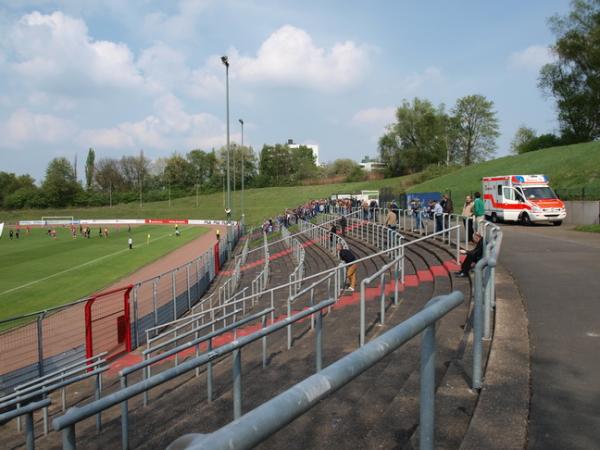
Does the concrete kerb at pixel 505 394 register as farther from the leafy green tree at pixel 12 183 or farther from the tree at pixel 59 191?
the leafy green tree at pixel 12 183

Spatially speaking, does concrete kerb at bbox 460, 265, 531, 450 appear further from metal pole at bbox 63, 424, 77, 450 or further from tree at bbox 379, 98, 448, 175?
tree at bbox 379, 98, 448, 175

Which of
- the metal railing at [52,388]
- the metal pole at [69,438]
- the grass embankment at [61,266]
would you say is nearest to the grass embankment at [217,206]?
the grass embankment at [61,266]

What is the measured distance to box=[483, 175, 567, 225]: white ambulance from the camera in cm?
2378

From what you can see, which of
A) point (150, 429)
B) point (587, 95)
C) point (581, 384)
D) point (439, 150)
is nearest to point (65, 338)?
point (150, 429)

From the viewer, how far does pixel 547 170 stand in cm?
4147

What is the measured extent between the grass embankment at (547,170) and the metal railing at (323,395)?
29.8 meters

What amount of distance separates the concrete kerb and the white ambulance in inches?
784

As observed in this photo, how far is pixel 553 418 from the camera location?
11.4 feet

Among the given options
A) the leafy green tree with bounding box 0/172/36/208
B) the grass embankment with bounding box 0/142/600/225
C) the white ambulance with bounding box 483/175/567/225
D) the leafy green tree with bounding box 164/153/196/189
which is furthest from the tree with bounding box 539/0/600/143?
the leafy green tree with bounding box 0/172/36/208

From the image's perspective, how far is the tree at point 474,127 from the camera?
85.1 m

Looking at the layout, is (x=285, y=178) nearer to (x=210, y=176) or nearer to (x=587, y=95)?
(x=210, y=176)

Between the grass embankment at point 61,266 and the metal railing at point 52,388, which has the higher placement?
the metal railing at point 52,388

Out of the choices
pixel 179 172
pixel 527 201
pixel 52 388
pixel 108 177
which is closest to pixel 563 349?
pixel 52 388

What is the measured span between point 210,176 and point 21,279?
106 m
